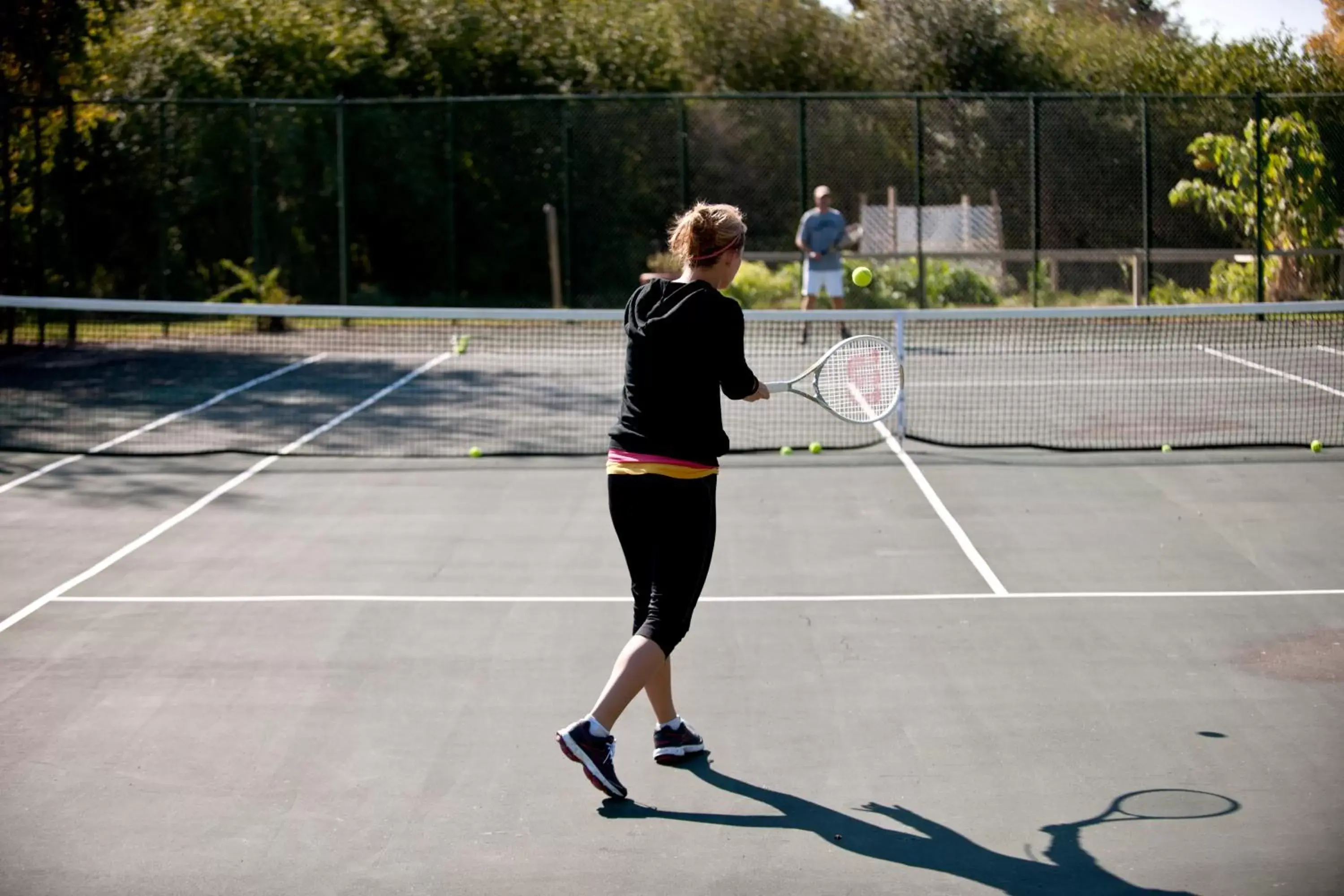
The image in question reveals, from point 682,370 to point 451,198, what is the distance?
1751 centimetres

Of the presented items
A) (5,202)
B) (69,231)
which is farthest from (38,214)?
(5,202)

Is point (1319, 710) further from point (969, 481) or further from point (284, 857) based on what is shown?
point (969, 481)

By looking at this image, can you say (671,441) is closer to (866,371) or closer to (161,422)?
(866,371)

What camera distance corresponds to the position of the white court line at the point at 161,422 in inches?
432

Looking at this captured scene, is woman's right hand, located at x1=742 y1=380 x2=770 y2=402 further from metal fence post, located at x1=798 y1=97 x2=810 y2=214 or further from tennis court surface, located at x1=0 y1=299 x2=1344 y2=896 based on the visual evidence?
metal fence post, located at x1=798 y1=97 x2=810 y2=214

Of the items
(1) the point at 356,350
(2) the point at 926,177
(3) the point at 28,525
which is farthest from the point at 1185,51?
(3) the point at 28,525

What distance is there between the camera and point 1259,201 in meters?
19.9

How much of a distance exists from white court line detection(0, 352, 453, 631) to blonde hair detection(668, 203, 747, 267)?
4009 mm

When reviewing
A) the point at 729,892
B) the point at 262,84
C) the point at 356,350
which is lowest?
the point at 729,892

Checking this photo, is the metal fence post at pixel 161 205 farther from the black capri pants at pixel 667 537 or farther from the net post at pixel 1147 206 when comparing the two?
the black capri pants at pixel 667 537

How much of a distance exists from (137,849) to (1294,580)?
18.9 ft

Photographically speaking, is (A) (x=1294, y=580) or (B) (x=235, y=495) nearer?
(A) (x=1294, y=580)

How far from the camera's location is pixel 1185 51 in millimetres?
26422

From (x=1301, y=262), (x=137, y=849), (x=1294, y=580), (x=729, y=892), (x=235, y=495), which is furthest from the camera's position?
(x=1301, y=262)
